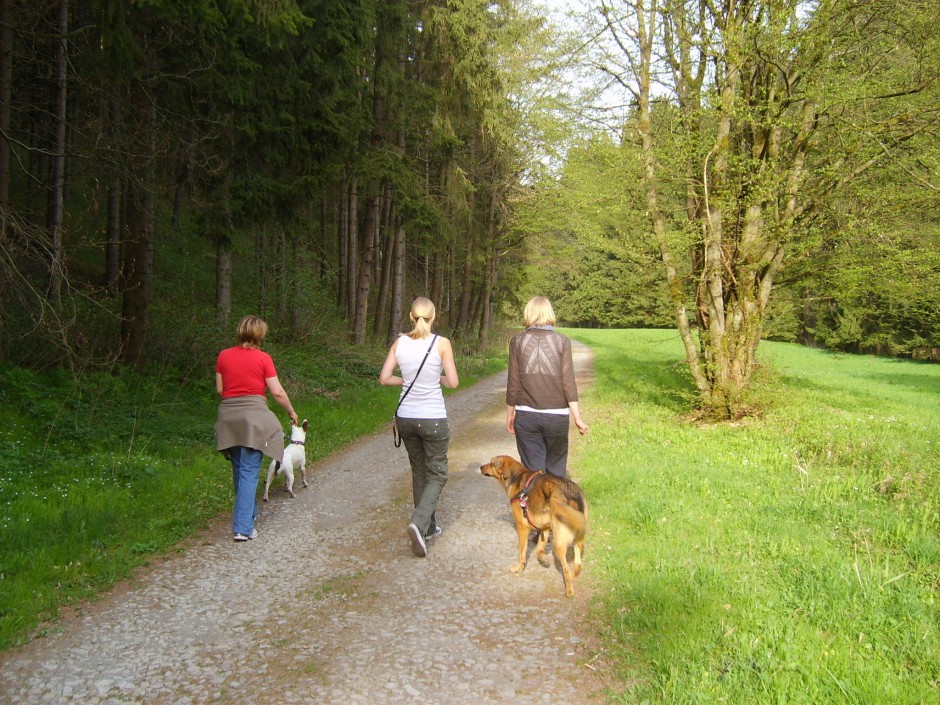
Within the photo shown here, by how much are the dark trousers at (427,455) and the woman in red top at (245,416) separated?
1268 millimetres

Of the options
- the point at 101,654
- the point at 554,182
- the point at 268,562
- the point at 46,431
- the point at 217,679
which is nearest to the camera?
the point at 217,679

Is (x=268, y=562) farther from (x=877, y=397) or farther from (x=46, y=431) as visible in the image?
(x=877, y=397)

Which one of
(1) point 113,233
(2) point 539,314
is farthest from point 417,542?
(1) point 113,233

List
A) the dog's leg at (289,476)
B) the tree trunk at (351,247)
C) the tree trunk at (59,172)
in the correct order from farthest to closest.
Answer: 1. the tree trunk at (351,247)
2. the dog's leg at (289,476)
3. the tree trunk at (59,172)

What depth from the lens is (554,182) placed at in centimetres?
1645

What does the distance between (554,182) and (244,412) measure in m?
12.7

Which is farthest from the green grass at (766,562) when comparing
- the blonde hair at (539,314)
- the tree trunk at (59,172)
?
the tree trunk at (59,172)

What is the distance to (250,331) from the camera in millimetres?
5645

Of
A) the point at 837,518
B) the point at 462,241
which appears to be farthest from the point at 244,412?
the point at 462,241

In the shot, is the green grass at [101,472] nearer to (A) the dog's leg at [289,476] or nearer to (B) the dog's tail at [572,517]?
(A) the dog's leg at [289,476]

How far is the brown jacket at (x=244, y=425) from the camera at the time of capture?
5586 mm

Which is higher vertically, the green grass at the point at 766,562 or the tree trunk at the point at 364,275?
the tree trunk at the point at 364,275

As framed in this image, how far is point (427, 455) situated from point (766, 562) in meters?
2.77

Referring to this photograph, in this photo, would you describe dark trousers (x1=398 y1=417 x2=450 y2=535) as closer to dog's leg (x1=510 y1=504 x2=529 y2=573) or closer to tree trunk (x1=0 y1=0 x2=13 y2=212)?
dog's leg (x1=510 y1=504 x2=529 y2=573)
